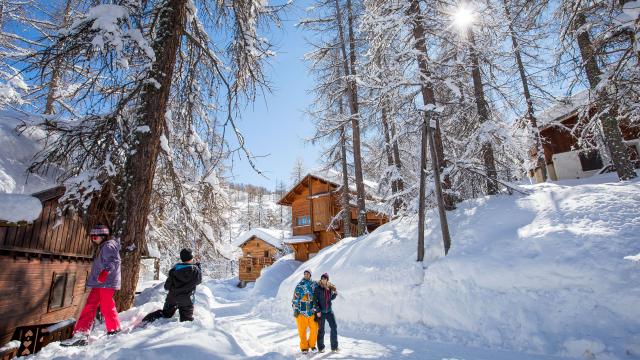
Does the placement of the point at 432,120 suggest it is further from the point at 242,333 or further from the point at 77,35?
the point at 77,35

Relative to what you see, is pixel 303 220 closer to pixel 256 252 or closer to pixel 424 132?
pixel 256 252

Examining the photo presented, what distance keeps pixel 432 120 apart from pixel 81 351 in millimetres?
9573

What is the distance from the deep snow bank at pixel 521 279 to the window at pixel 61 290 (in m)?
7.31

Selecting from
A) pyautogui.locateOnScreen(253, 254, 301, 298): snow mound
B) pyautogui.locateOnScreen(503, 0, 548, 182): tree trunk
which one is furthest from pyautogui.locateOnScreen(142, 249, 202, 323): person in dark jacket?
pyautogui.locateOnScreen(503, 0, 548, 182): tree trunk

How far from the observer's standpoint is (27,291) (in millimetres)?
6387

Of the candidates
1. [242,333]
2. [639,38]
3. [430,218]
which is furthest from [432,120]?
[242,333]

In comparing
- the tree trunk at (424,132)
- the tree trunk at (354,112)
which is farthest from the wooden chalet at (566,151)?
the tree trunk at (424,132)

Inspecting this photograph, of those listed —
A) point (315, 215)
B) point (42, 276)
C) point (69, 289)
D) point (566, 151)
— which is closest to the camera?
point (42, 276)

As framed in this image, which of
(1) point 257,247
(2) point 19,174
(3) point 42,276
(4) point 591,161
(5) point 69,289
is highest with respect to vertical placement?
(4) point 591,161

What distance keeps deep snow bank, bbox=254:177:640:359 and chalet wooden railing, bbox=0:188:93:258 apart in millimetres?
7551

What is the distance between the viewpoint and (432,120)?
996cm

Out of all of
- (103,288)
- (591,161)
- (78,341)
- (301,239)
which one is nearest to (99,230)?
(103,288)

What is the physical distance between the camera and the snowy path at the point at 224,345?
3.48 meters

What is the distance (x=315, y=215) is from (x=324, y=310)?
18560mm
